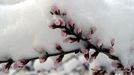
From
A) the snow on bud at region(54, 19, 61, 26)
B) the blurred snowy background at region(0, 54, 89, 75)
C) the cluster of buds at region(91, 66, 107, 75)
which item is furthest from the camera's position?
the blurred snowy background at region(0, 54, 89, 75)

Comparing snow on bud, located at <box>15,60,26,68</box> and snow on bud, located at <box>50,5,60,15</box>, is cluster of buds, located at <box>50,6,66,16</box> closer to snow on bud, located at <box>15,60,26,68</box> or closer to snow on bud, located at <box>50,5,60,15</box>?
snow on bud, located at <box>50,5,60,15</box>

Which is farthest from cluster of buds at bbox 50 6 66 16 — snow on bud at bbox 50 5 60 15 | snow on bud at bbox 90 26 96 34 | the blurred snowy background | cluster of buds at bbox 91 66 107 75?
the blurred snowy background

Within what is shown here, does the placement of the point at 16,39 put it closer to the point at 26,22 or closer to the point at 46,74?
the point at 26,22

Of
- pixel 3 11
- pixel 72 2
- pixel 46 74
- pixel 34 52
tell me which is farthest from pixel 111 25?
pixel 46 74

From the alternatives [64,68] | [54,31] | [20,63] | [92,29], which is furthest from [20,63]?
[64,68]

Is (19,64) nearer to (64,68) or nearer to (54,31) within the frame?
(54,31)

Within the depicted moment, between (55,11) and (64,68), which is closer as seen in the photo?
(55,11)

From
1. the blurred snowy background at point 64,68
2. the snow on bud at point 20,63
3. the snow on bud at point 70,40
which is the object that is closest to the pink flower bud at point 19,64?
the snow on bud at point 20,63

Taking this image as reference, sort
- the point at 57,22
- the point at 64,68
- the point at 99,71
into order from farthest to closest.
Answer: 1. the point at 64,68
2. the point at 99,71
3. the point at 57,22
